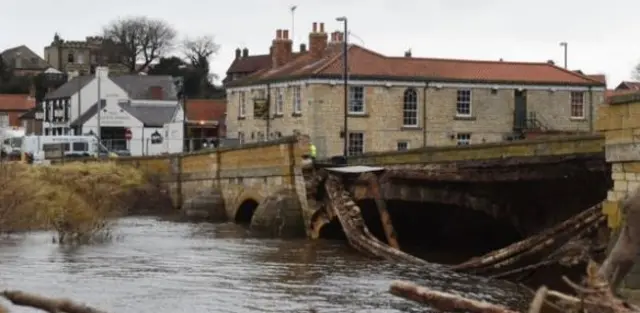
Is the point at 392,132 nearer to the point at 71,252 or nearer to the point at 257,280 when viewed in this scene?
the point at 71,252

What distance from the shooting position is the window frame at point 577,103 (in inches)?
2307

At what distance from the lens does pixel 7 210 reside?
33062mm

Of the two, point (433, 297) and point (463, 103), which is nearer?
point (433, 297)

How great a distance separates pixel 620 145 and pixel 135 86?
78.3m

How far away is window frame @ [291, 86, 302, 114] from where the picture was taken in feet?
183

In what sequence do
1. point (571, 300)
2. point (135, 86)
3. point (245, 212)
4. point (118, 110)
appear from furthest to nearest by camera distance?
1. point (135, 86)
2. point (118, 110)
3. point (245, 212)
4. point (571, 300)

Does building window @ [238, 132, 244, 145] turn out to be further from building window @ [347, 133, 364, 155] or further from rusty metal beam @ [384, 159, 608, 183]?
rusty metal beam @ [384, 159, 608, 183]

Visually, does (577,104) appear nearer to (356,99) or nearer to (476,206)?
(356,99)

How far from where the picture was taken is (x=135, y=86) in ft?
312

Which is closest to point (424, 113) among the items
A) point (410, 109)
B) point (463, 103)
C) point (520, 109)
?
point (410, 109)

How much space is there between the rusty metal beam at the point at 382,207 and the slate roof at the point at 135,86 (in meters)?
64.5

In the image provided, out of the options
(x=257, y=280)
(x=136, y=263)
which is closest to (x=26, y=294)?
(x=257, y=280)

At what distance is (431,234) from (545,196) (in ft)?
29.4

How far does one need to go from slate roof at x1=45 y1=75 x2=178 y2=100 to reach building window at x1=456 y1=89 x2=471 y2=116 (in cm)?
4078
